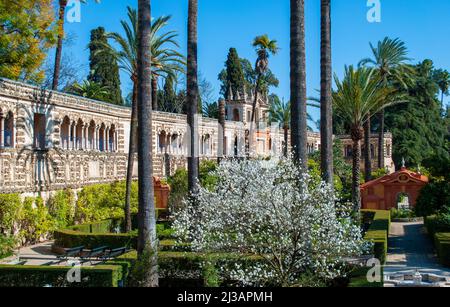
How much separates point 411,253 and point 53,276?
14892 mm

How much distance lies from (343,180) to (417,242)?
2493 cm

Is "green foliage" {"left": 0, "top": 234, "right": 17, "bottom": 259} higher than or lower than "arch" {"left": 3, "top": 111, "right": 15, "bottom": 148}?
lower

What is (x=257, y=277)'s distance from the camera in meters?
14.5

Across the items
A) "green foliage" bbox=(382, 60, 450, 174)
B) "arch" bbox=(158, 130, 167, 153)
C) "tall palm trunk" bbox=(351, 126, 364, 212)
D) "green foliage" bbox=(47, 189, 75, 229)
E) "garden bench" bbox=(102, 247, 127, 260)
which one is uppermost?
"green foliage" bbox=(382, 60, 450, 174)

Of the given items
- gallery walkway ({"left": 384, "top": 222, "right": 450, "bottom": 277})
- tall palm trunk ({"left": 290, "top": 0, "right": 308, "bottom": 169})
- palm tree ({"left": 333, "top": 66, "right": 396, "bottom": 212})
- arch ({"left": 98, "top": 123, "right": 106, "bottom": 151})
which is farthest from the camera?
arch ({"left": 98, "top": 123, "right": 106, "bottom": 151})

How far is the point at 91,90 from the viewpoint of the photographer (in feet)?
170

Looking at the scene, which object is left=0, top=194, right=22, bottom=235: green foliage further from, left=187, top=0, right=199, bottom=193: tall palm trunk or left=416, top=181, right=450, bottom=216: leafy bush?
left=416, top=181, right=450, bottom=216: leafy bush

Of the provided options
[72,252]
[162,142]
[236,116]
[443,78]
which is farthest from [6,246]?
[443,78]

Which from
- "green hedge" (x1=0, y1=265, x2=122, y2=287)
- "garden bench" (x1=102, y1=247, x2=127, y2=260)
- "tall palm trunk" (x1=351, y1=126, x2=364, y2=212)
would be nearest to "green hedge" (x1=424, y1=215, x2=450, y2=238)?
"tall palm trunk" (x1=351, y1=126, x2=364, y2=212)

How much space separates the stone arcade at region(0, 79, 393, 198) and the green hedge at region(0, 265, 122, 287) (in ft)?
20.1

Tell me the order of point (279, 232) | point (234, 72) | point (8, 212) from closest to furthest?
point (279, 232) < point (8, 212) < point (234, 72)

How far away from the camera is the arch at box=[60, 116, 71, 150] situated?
→ 32.7m

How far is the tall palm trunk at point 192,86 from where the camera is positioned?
842 inches

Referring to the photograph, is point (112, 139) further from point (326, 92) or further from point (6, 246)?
point (326, 92)
